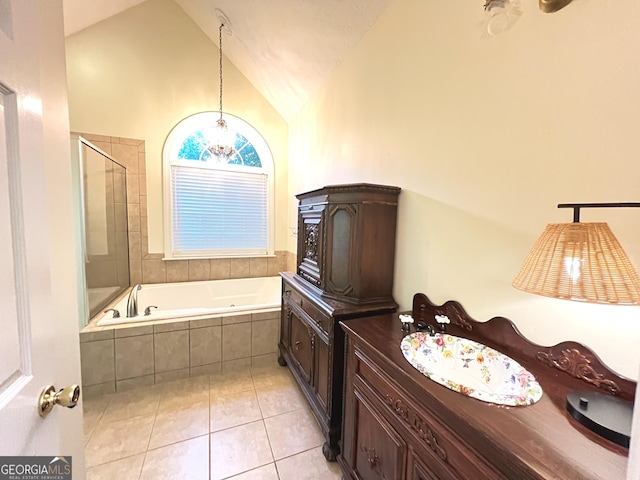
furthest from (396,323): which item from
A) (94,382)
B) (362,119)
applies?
(94,382)

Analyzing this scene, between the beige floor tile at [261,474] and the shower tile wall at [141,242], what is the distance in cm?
232

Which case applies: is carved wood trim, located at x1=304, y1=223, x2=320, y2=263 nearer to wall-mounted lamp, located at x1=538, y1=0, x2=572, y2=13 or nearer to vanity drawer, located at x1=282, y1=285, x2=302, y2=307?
vanity drawer, located at x1=282, y1=285, x2=302, y2=307

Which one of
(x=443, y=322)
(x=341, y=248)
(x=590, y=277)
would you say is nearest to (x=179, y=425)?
(x=341, y=248)

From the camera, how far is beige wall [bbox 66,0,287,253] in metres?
2.78

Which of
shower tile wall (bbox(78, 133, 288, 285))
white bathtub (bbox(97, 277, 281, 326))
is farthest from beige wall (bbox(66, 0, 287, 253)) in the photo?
white bathtub (bbox(97, 277, 281, 326))

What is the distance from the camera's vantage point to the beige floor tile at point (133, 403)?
1.85 metres

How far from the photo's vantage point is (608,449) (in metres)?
0.61

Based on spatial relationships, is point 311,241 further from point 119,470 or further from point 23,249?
point 119,470

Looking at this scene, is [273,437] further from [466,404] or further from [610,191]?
[610,191]

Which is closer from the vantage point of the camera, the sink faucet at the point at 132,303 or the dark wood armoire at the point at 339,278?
the dark wood armoire at the point at 339,278

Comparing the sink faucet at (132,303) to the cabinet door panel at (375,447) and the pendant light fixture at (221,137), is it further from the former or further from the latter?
the cabinet door panel at (375,447)

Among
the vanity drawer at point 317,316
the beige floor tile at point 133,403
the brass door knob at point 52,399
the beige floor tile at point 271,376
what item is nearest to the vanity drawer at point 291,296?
the vanity drawer at point 317,316

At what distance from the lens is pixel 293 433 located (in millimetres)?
1724

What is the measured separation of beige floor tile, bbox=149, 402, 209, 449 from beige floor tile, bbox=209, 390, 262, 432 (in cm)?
5
